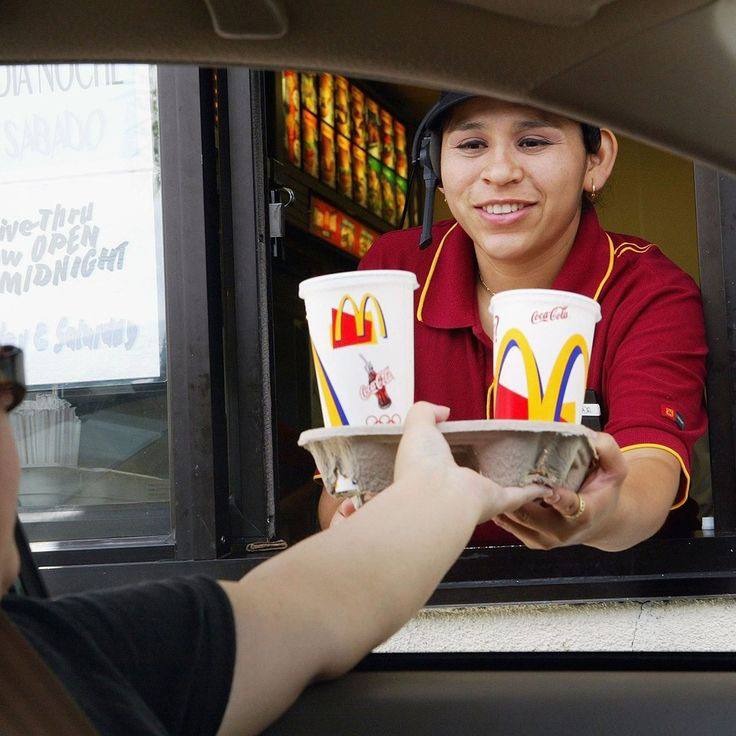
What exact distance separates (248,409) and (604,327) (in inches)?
38.0

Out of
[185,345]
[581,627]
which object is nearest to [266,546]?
[185,345]

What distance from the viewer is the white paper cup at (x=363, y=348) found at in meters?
1.24

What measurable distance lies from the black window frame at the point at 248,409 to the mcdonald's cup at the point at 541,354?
1287 mm

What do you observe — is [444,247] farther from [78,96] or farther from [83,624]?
[83,624]

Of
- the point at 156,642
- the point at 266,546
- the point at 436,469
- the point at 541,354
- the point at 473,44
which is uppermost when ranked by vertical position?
the point at 473,44

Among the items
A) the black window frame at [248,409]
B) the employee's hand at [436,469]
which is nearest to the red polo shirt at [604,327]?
the black window frame at [248,409]

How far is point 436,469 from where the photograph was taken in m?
1.07

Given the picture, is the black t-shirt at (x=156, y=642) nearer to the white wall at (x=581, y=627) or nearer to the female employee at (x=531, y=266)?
the female employee at (x=531, y=266)

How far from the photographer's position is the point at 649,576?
8.20 feet

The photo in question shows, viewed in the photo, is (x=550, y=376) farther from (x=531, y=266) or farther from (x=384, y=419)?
(x=531, y=266)

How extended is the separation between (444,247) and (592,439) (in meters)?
1.16

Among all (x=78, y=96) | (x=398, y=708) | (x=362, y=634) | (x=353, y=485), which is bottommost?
(x=398, y=708)

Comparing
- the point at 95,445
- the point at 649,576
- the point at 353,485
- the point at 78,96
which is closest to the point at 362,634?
the point at 353,485

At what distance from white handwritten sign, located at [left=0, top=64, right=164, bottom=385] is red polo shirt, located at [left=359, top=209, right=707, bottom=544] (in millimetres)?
744
